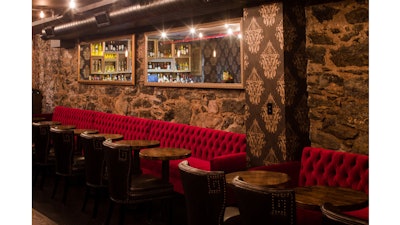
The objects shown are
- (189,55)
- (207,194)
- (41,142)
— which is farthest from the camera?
(189,55)

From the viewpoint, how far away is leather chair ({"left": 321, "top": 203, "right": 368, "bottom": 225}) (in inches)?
81.3

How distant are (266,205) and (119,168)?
2068 millimetres

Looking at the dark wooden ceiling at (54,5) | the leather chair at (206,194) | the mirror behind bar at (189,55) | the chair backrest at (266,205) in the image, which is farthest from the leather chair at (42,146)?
the chair backrest at (266,205)

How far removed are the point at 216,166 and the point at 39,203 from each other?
265 centimetres

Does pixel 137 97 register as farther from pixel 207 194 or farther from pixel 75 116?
pixel 207 194

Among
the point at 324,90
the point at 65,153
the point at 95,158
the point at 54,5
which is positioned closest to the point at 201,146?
the point at 95,158

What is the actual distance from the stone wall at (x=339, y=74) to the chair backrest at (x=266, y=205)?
200 centimetres

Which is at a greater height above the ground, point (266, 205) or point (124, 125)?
point (124, 125)

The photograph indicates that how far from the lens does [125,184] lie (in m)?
4.29

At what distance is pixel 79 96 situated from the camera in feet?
32.6

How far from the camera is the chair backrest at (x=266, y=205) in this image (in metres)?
2.54

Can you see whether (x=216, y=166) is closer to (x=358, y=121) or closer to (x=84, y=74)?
(x=358, y=121)

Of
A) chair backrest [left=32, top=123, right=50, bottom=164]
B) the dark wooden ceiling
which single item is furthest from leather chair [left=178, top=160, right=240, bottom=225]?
the dark wooden ceiling
